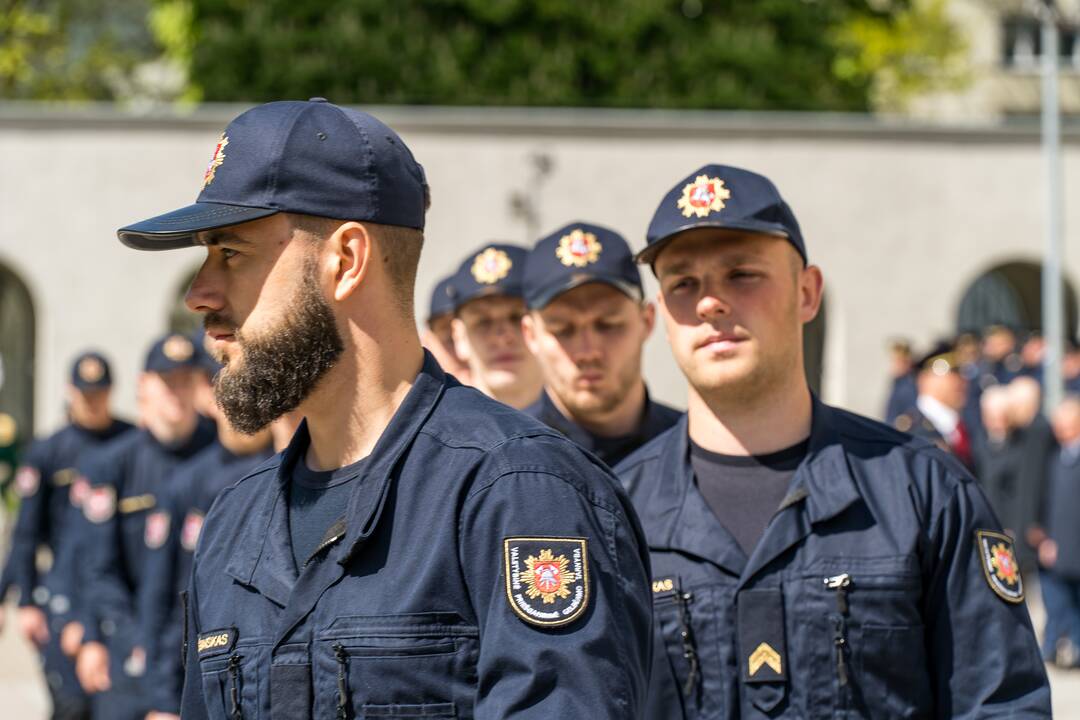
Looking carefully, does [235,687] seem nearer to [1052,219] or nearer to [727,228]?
[727,228]

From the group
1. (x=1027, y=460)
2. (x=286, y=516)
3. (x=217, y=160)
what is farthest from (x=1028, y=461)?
(x=217, y=160)

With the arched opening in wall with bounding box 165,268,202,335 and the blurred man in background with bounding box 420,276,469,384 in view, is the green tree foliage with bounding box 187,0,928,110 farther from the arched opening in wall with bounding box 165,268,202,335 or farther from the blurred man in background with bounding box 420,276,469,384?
the blurred man in background with bounding box 420,276,469,384

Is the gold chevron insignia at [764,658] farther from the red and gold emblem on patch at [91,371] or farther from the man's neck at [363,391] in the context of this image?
the red and gold emblem on patch at [91,371]

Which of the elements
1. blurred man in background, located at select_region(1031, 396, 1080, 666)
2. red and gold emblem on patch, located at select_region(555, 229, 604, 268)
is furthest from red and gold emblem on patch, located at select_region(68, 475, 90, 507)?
blurred man in background, located at select_region(1031, 396, 1080, 666)

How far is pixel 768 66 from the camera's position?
106 feet

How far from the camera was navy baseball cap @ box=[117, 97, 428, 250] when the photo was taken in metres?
→ 2.76

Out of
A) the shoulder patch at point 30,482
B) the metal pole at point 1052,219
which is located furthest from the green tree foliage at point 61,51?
the shoulder patch at point 30,482

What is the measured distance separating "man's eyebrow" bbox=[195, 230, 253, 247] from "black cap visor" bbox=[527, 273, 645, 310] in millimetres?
2681

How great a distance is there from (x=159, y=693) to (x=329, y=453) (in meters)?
4.69

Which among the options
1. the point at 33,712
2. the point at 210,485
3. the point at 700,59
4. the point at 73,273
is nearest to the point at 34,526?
the point at 33,712

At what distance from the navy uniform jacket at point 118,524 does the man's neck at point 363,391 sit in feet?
18.1

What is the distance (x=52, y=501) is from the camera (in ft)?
34.2

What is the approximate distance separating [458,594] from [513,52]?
3051 cm

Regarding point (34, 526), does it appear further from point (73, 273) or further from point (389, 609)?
point (73, 273)
